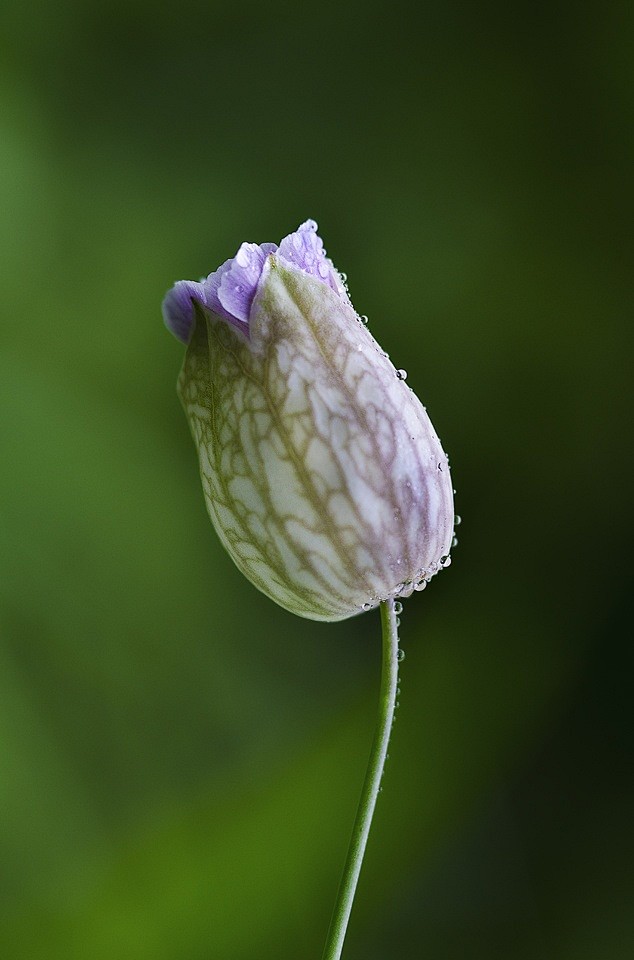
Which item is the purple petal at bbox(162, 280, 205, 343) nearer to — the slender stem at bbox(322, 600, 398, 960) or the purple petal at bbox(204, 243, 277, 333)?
the purple petal at bbox(204, 243, 277, 333)

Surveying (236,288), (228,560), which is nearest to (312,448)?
(236,288)

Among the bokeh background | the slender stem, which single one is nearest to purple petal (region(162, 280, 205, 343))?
the slender stem

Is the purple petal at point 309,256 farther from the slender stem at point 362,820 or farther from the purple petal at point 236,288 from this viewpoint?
the slender stem at point 362,820

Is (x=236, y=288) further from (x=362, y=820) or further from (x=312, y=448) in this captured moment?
(x=362, y=820)

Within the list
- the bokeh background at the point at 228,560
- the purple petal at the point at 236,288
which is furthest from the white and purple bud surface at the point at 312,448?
the bokeh background at the point at 228,560

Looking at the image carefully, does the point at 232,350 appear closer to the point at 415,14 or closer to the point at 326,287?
the point at 326,287

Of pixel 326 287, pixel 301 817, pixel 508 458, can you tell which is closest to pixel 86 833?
pixel 301 817
